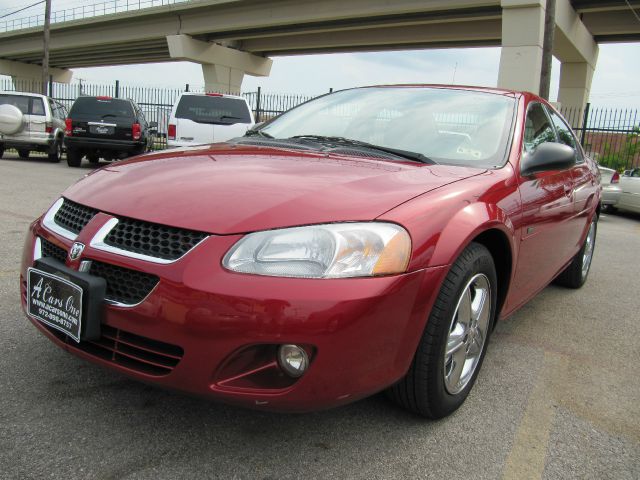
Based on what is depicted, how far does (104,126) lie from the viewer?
12438mm

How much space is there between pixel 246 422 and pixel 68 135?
40.1 ft

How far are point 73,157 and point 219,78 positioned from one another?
811 inches

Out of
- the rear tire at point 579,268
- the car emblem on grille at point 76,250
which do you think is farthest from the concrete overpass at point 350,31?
the car emblem on grille at point 76,250

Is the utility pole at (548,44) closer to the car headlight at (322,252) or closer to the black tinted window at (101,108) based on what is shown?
the black tinted window at (101,108)

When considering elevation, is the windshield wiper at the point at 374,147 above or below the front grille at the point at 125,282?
above

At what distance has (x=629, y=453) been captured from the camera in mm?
2127

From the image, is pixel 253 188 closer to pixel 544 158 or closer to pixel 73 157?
pixel 544 158

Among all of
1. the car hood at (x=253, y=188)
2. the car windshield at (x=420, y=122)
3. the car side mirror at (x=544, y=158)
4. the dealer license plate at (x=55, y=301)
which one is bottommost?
the dealer license plate at (x=55, y=301)

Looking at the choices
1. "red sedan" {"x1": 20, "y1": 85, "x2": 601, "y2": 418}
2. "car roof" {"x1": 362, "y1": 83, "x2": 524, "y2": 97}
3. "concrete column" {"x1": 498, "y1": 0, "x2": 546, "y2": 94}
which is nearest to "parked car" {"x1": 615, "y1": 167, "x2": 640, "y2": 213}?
"concrete column" {"x1": 498, "y1": 0, "x2": 546, "y2": 94}

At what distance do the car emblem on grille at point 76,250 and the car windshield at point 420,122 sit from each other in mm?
1479

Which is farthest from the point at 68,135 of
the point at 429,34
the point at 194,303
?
the point at 429,34

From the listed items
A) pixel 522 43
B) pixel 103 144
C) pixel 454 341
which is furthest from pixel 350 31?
pixel 454 341

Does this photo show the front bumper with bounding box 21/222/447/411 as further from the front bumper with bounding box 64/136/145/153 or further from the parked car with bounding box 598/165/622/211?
the front bumper with bounding box 64/136/145/153

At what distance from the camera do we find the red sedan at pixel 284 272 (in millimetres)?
1699
